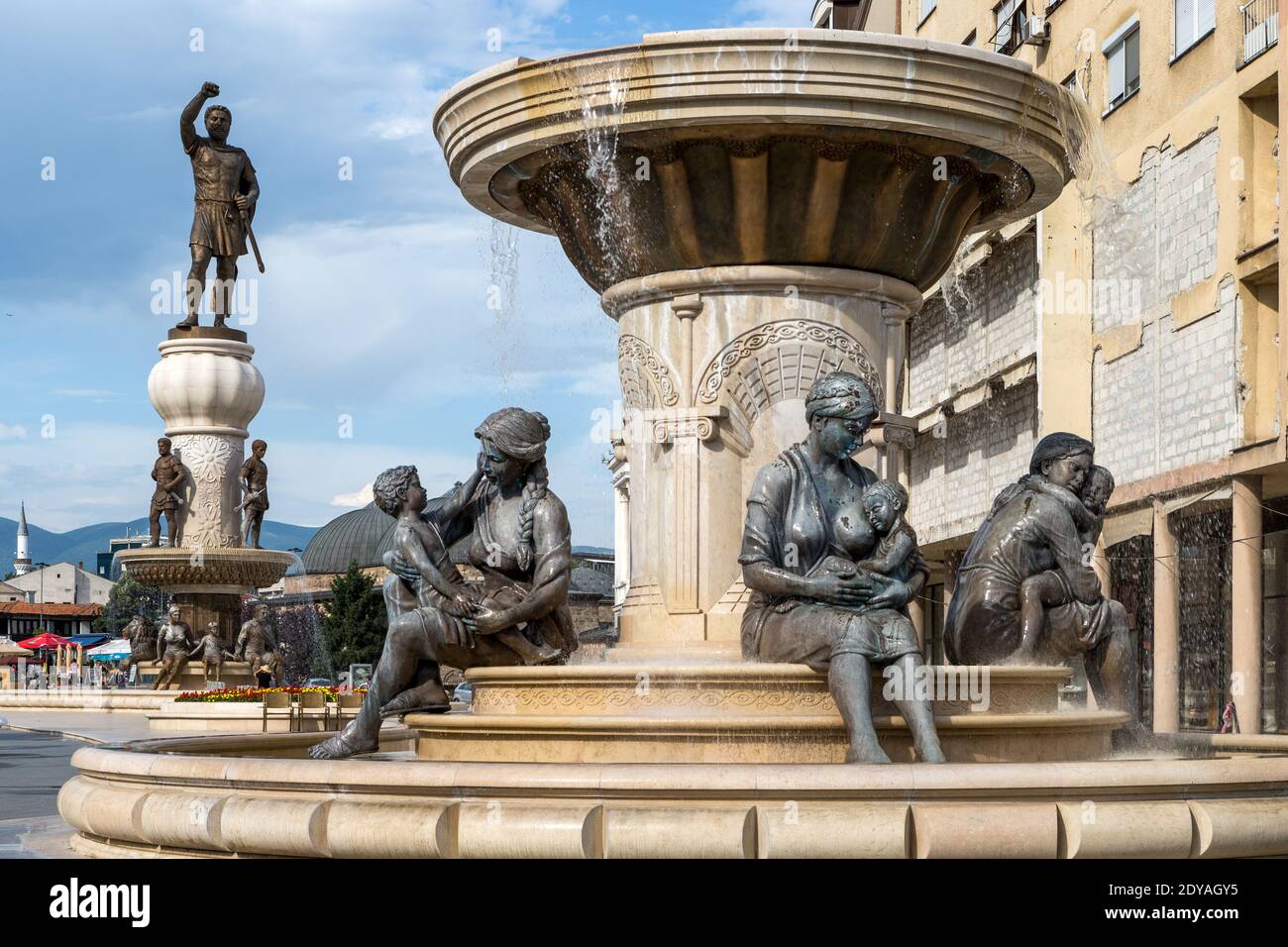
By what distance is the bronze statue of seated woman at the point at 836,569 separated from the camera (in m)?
7.27

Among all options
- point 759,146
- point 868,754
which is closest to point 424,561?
point 868,754

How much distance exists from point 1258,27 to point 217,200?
15791 millimetres

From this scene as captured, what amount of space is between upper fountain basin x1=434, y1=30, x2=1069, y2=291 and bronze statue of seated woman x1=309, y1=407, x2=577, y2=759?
5.90 ft

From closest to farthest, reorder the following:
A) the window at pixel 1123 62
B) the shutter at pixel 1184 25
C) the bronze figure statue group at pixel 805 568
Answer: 1. the bronze figure statue group at pixel 805 568
2. the shutter at pixel 1184 25
3. the window at pixel 1123 62

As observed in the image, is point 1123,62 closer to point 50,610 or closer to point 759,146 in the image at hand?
point 759,146

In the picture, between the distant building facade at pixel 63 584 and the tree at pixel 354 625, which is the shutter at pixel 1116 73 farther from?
the distant building facade at pixel 63 584

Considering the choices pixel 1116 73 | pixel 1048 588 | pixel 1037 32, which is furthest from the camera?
pixel 1037 32

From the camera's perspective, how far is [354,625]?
71.6 meters

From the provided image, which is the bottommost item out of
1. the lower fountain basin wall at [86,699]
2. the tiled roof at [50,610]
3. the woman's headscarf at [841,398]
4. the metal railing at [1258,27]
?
the lower fountain basin wall at [86,699]

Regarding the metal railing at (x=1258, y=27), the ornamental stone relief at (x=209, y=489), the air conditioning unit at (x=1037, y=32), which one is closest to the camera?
the metal railing at (x=1258, y=27)

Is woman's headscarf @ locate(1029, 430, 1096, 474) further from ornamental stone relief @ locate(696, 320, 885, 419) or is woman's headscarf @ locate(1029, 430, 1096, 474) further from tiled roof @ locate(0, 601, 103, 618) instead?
tiled roof @ locate(0, 601, 103, 618)

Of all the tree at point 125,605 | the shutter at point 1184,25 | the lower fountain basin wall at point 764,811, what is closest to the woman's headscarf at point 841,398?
the lower fountain basin wall at point 764,811
